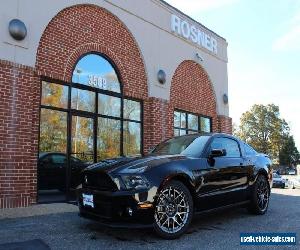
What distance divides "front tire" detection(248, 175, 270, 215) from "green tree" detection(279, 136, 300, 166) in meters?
67.4

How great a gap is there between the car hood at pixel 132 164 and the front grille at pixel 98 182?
0.08 meters

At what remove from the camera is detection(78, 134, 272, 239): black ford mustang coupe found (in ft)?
16.6

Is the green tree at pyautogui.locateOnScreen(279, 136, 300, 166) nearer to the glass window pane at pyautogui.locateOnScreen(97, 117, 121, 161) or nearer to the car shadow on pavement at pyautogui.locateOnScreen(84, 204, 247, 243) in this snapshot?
the glass window pane at pyautogui.locateOnScreen(97, 117, 121, 161)

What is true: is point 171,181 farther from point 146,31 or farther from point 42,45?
point 146,31

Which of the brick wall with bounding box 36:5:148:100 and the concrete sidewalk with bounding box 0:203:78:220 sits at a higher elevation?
the brick wall with bounding box 36:5:148:100

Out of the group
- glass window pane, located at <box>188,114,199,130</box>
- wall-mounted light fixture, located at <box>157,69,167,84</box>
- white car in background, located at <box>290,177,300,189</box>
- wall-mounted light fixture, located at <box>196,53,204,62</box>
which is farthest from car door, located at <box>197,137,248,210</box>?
white car in background, located at <box>290,177,300,189</box>

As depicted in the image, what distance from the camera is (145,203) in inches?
198

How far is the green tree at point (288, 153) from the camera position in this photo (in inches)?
2862

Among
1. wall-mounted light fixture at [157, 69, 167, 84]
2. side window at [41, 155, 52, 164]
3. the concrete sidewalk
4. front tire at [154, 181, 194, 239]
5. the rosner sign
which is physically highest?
the rosner sign

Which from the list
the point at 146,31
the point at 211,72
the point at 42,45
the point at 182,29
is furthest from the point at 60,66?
the point at 211,72

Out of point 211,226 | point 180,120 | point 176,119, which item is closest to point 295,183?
point 180,120

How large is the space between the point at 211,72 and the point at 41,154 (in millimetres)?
9051

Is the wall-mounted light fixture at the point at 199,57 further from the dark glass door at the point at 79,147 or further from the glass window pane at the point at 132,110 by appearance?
the dark glass door at the point at 79,147

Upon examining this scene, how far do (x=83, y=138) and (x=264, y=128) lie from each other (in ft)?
208
